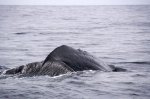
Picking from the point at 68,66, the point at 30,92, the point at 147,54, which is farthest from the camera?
the point at 147,54

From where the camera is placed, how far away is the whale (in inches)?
450

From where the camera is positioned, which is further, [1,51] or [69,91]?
[1,51]

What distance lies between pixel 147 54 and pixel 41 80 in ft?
32.6

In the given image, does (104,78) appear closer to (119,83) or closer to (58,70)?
(119,83)

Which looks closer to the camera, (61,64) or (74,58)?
(61,64)

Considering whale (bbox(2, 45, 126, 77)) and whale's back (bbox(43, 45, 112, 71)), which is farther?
whale's back (bbox(43, 45, 112, 71))

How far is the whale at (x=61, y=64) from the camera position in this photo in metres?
11.4

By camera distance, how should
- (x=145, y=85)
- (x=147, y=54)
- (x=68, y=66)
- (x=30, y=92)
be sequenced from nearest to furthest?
1. (x=30, y=92)
2. (x=145, y=85)
3. (x=68, y=66)
4. (x=147, y=54)

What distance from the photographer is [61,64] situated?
11398mm

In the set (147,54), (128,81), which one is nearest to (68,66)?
(128,81)

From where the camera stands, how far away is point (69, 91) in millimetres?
10031

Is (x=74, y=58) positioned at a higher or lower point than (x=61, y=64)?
higher

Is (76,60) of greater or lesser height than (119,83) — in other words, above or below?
above

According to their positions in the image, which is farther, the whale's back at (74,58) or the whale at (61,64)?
the whale's back at (74,58)
